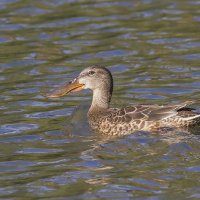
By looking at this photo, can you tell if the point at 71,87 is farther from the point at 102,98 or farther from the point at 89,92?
the point at 89,92

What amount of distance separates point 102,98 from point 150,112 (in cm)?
117

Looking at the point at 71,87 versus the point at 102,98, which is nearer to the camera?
the point at 102,98

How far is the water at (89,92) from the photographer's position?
32.0 ft

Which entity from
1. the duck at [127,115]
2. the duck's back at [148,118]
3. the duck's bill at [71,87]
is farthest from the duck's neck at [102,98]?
the duck's back at [148,118]

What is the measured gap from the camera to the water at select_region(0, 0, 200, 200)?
9742 mm

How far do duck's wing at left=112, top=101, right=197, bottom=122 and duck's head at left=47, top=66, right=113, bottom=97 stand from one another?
2.61ft

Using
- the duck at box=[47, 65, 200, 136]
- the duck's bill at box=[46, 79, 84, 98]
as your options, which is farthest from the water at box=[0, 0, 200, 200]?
the duck's bill at box=[46, 79, 84, 98]

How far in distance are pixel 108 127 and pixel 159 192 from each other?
9.15 ft

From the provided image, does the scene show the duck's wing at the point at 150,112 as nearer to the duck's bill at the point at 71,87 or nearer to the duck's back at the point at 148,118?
the duck's back at the point at 148,118

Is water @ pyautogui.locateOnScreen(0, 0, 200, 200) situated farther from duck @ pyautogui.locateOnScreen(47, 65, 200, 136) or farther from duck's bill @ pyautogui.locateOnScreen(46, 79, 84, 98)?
duck's bill @ pyautogui.locateOnScreen(46, 79, 84, 98)

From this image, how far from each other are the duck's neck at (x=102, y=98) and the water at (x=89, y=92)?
0.36 m

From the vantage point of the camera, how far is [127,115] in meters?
11.8

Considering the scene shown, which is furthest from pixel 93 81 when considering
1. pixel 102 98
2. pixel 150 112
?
pixel 150 112

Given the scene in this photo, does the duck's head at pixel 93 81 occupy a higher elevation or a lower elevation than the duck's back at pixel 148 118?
higher
